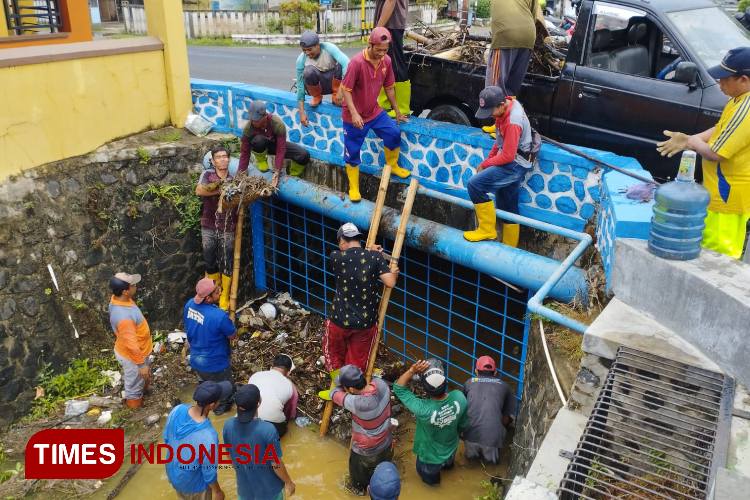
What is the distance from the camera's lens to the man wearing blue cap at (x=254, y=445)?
450 centimetres

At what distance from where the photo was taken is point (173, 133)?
26.2 ft

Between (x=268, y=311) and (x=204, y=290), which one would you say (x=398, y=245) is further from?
(x=268, y=311)

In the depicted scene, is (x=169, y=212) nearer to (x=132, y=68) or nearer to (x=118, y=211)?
(x=118, y=211)

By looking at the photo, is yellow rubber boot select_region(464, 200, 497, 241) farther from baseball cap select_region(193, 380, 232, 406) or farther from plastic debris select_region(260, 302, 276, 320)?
plastic debris select_region(260, 302, 276, 320)

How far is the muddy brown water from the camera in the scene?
5.63 meters

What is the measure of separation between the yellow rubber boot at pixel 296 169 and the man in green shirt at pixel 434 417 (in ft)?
9.74

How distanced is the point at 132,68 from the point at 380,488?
226 inches

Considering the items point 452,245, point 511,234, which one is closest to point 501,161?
point 511,234

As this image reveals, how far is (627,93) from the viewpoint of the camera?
5.99 metres

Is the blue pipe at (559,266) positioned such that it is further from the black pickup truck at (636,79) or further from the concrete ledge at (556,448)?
the black pickup truck at (636,79)

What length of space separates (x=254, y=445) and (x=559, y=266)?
8.83 feet

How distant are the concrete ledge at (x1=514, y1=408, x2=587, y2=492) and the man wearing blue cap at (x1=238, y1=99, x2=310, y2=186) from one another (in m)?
4.44

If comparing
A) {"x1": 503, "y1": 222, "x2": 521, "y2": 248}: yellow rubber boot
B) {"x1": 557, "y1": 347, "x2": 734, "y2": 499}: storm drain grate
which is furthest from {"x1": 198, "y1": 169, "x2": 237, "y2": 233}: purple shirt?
{"x1": 557, "y1": 347, "x2": 734, "y2": 499}: storm drain grate

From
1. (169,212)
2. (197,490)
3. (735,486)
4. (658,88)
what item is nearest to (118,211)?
(169,212)
